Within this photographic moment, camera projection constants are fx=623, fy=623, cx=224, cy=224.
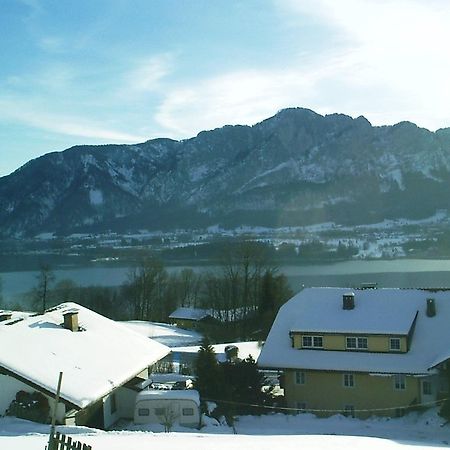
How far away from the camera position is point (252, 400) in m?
20.3

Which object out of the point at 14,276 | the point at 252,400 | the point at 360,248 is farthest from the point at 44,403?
the point at 360,248

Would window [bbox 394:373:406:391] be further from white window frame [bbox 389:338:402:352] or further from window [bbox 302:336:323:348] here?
window [bbox 302:336:323:348]

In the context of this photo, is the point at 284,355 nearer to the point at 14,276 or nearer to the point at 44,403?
the point at 44,403

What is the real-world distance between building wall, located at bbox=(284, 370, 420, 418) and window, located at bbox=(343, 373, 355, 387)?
10cm

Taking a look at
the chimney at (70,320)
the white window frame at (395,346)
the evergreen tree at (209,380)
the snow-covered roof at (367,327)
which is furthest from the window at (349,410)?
the chimney at (70,320)

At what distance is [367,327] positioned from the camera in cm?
2194

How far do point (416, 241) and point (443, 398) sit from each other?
14197cm

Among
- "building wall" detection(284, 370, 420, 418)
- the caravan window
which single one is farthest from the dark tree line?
the caravan window

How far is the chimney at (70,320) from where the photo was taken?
2069 centimetres

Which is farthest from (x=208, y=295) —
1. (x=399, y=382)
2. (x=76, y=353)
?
(x=76, y=353)

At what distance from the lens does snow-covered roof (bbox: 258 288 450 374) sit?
2091 centimetres

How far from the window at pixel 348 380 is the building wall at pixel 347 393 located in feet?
0.32

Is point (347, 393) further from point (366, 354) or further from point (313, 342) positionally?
point (313, 342)

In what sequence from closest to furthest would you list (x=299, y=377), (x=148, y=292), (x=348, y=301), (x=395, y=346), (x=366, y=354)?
(x=395, y=346) < (x=366, y=354) < (x=299, y=377) < (x=348, y=301) < (x=148, y=292)
